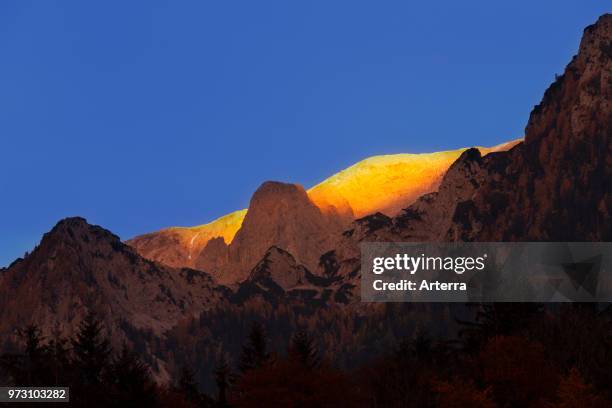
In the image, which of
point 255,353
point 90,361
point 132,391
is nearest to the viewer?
point 132,391

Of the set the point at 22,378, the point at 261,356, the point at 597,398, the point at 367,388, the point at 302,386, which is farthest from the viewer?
the point at 261,356

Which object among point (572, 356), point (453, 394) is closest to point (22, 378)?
point (453, 394)

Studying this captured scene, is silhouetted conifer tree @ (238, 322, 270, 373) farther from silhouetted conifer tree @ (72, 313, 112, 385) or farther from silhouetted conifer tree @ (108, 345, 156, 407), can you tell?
silhouetted conifer tree @ (108, 345, 156, 407)

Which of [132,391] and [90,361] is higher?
[90,361]

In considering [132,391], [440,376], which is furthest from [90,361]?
[440,376]

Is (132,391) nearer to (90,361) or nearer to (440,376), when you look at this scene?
(90,361)

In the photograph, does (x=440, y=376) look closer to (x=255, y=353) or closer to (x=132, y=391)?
(x=132, y=391)

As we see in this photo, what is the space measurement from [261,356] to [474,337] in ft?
90.1

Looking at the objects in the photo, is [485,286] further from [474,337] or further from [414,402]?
[414,402]

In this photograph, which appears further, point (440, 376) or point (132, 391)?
point (440, 376)

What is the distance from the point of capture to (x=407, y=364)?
13875cm

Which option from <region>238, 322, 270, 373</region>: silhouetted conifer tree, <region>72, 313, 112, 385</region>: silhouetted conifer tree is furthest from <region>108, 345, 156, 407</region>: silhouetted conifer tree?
<region>238, 322, 270, 373</region>: silhouetted conifer tree

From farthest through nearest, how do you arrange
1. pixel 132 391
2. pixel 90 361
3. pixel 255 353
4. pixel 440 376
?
1. pixel 255 353
2. pixel 90 361
3. pixel 440 376
4. pixel 132 391

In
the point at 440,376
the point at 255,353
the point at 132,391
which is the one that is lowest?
the point at 132,391
